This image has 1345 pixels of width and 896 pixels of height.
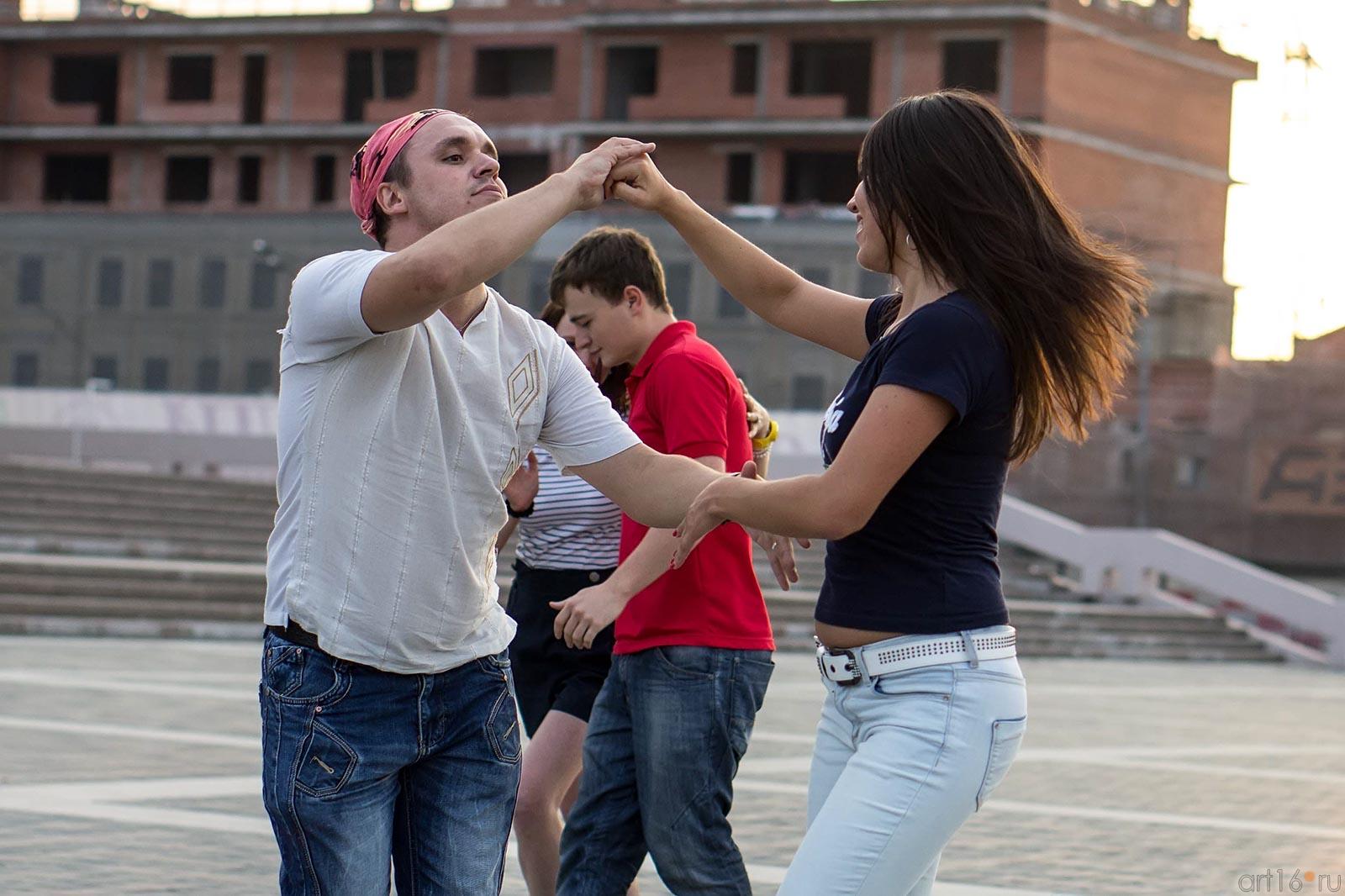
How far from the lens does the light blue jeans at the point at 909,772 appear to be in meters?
3.05

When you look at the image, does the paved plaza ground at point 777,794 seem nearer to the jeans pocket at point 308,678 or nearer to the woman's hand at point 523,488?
the woman's hand at point 523,488

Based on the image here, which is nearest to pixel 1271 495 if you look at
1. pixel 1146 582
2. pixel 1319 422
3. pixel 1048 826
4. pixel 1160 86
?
pixel 1319 422

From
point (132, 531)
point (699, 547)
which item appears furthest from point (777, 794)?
point (132, 531)

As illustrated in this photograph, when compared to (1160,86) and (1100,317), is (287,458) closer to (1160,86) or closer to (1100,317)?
(1100,317)

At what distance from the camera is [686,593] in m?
4.32

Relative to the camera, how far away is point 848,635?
3207mm

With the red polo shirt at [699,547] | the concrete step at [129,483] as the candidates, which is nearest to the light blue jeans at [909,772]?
the red polo shirt at [699,547]

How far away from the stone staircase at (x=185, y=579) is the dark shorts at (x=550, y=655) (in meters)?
11.9

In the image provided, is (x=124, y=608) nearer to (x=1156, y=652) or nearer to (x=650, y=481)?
(x=1156, y=652)

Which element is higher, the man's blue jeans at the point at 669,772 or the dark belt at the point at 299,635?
the dark belt at the point at 299,635

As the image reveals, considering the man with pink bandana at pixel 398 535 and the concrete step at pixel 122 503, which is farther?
the concrete step at pixel 122 503

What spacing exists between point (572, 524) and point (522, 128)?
2106 inches

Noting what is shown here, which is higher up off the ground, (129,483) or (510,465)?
(510,465)

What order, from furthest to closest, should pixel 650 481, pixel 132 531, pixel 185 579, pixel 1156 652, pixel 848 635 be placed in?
1. pixel 1156 652
2. pixel 132 531
3. pixel 185 579
4. pixel 650 481
5. pixel 848 635
